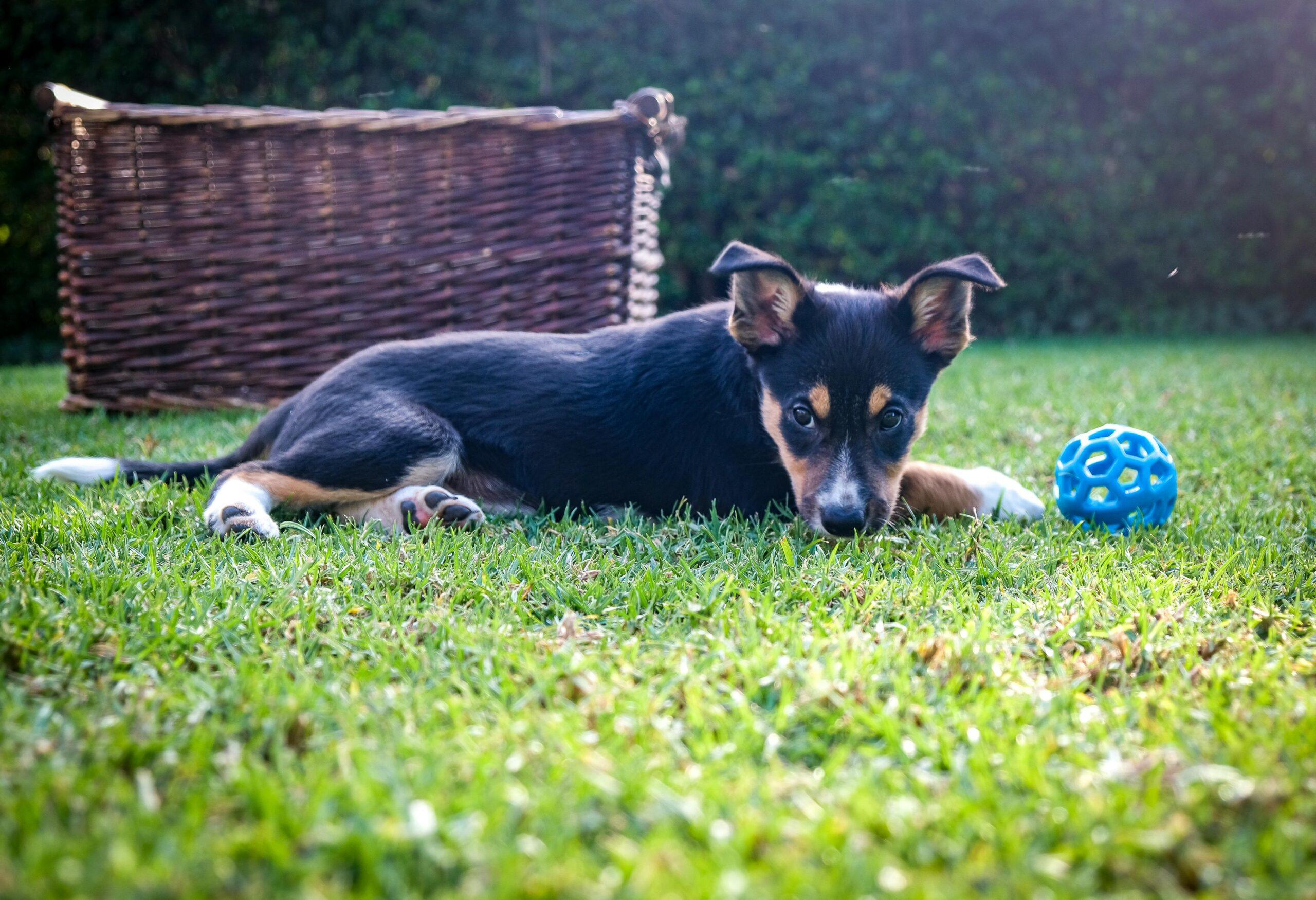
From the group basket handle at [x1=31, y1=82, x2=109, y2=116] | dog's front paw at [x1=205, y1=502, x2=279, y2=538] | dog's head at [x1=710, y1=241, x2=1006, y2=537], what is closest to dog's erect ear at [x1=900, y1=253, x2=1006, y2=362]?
dog's head at [x1=710, y1=241, x2=1006, y2=537]

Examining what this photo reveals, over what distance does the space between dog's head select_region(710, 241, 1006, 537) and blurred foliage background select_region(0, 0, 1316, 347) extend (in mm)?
7351

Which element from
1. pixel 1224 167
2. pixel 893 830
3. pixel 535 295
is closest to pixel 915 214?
pixel 1224 167

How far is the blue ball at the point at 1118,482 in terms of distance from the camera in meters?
3.43

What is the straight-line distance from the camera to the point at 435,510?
352 centimetres

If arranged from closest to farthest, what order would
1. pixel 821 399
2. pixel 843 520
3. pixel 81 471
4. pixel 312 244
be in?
1. pixel 843 520
2. pixel 821 399
3. pixel 81 471
4. pixel 312 244

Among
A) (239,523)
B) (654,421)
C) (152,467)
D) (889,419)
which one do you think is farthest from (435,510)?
(889,419)

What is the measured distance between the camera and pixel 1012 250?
37.6 feet

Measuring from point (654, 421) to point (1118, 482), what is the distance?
5.75ft

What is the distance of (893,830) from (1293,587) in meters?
2.00

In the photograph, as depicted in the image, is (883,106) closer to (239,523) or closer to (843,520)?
(843,520)

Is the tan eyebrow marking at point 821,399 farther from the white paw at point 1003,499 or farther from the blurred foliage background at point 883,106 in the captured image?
the blurred foliage background at point 883,106

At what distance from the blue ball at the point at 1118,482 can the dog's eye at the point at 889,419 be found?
26.3 inches

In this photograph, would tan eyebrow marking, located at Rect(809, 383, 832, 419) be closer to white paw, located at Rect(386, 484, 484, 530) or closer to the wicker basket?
white paw, located at Rect(386, 484, 484, 530)

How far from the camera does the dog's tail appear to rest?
13.0 ft
